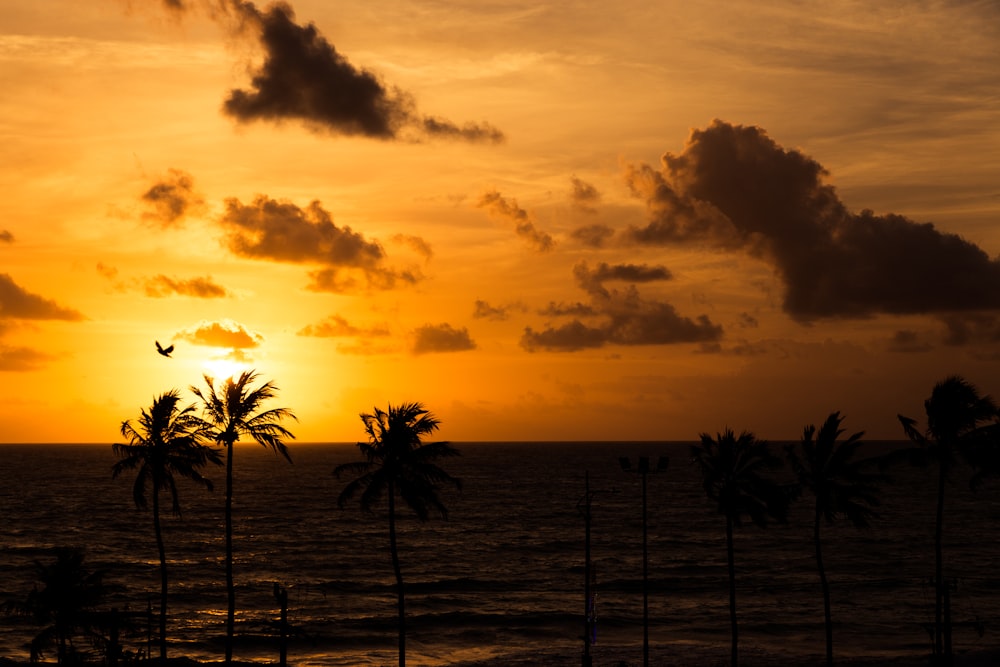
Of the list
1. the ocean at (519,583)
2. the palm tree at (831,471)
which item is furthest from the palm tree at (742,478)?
the ocean at (519,583)

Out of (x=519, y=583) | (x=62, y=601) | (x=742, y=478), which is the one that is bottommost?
(x=519, y=583)

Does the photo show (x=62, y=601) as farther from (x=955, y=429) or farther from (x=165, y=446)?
(x=955, y=429)

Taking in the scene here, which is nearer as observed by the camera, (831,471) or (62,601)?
(62,601)

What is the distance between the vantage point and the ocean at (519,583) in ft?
252

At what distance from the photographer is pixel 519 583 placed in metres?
109

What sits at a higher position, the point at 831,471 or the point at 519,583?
the point at 831,471

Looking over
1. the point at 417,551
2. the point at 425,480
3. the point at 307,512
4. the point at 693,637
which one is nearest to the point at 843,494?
the point at 425,480

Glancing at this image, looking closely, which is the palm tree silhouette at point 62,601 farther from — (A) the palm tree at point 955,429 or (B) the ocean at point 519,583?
(A) the palm tree at point 955,429

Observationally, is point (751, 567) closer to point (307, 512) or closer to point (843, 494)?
point (843, 494)

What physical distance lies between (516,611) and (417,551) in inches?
1891

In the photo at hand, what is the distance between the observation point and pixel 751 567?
118188 mm

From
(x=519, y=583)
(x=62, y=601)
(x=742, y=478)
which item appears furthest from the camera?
(x=519, y=583)

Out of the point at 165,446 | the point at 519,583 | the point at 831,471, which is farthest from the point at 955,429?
the point at 519,583

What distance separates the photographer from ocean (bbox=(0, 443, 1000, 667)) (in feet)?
252
